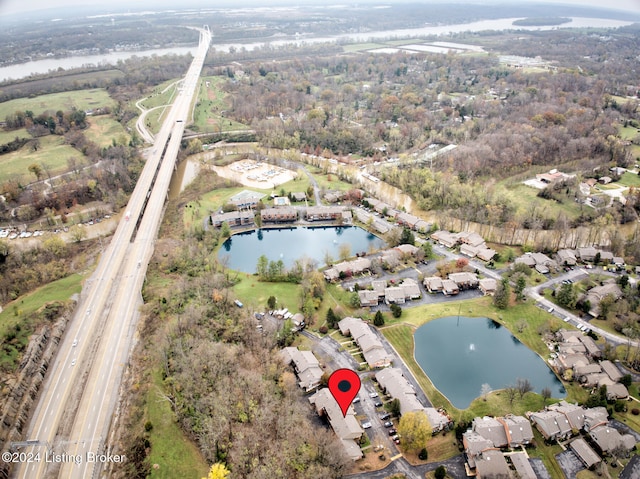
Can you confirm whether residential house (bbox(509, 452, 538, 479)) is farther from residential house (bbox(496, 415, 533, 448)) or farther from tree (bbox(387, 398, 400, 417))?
tree (bbox(387, 398, 400, 417))

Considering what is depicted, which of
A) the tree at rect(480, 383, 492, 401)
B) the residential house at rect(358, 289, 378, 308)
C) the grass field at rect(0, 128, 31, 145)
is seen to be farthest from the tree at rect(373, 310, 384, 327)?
the grass field at rect(0, 128, 31, 145)

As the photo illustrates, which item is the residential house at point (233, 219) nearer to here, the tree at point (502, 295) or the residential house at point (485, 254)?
the residential house at point (485, 254)

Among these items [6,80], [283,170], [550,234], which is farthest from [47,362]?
[6,80]

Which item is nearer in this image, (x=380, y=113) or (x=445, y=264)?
(x=445, y=264)

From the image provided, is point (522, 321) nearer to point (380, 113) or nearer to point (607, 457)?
point (607, 457)

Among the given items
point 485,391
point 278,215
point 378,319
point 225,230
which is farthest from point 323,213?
point 485,391

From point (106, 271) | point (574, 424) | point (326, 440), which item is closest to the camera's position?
point (326, 440)

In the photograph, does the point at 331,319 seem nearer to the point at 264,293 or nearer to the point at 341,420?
the point at 264,293
